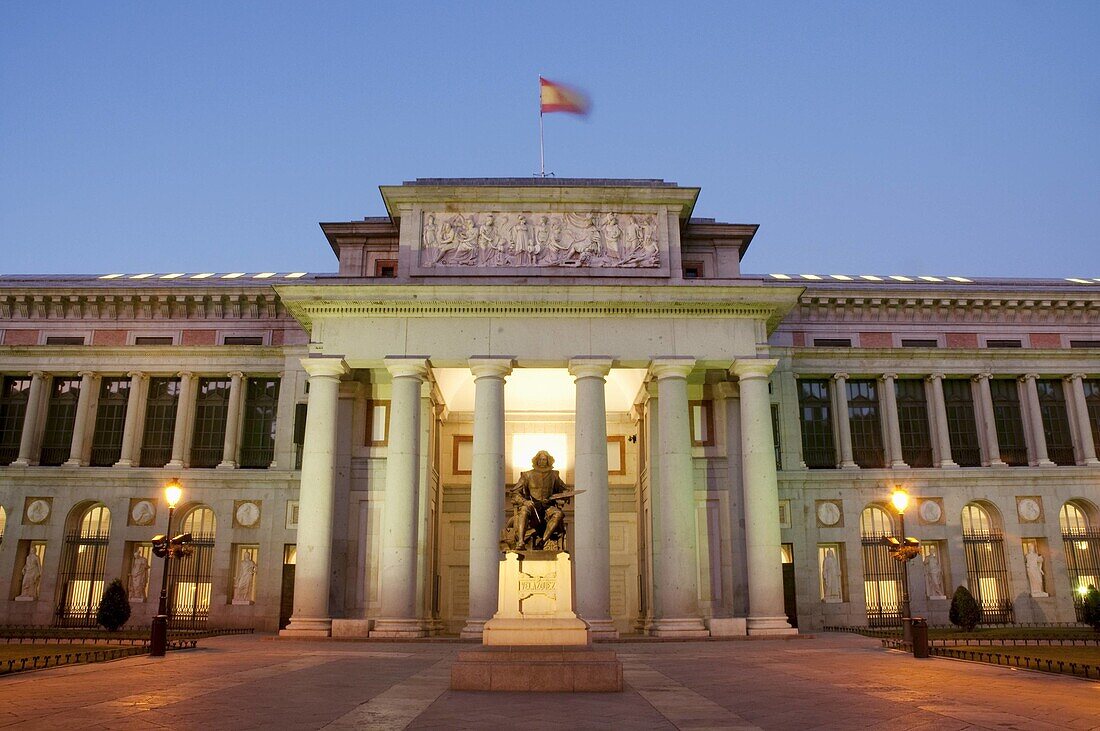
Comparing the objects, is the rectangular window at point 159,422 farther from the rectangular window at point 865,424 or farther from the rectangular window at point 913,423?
the rectangular window at point 913,423

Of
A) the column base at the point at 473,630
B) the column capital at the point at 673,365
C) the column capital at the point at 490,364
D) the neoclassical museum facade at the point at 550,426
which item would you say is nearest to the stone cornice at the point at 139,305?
the neoclassical museum facade at the point at 550,426

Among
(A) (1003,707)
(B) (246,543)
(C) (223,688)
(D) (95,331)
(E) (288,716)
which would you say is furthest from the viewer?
(D) (95,331)

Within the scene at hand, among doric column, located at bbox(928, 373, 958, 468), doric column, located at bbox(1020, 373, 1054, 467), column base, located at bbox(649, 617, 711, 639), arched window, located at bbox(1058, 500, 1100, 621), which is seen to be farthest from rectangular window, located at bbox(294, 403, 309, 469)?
arched window, located at bbox(1058, 500, 1100, 621)

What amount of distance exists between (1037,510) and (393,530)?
3274 centimetres

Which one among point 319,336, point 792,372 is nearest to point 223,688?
point 319,336

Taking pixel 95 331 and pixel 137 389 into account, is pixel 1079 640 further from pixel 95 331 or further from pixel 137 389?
pixel 95 331

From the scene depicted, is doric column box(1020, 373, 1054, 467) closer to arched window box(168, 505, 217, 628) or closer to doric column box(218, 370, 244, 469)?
doric column box(218, 370, 244, 469)

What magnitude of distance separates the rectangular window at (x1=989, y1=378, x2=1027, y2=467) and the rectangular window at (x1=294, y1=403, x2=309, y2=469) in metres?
35.9

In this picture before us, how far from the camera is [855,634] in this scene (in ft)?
121

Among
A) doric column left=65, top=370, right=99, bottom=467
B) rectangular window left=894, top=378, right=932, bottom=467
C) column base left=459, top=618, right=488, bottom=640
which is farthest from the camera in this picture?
rectangular window left=894, top=378, right=932, bottom=467

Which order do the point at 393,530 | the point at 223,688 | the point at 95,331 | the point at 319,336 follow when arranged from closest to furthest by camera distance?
the point at 223,688 → the point at 393,530 → the point at 319,336 → the point at 95,331

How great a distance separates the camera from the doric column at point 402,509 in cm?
3275

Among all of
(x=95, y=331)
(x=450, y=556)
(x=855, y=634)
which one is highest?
(x=95, y=331)

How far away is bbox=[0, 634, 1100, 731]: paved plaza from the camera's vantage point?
1224 centimetres
